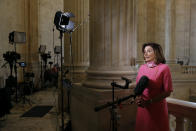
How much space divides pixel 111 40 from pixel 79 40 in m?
2.87

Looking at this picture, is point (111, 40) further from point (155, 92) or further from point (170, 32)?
point (170, 32)

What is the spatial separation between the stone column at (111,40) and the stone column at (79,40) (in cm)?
265

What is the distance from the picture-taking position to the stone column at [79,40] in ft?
19.6

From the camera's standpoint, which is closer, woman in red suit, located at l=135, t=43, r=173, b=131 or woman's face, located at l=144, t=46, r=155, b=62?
woman in red suit, located at l=135, t=43, r=173, b=131

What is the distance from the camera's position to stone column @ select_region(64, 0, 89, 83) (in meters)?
5.96

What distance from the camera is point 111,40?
3.30 meters

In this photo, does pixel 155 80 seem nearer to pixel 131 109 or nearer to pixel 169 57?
pixel 131 109

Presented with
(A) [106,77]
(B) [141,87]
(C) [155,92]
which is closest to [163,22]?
(A) [106,77]

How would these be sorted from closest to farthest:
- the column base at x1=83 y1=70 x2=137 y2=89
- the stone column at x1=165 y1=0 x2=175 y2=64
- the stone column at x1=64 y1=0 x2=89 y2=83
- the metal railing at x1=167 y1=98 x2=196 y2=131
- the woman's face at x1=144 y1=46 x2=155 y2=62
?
the woman's face at x1=144 y1=46 x2=155 y2=62 < the metal railing at x1=167 y1=98 x2=196 y2=131 < the column base at x1=83 y1=70 x2=137 y2=89 < the stone column at x1=64 y1=0 x2=89 y2=83 < the stone column at x1=165 y1=0 x2=175 y2=64

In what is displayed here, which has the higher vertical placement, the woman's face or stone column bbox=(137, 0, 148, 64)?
stone column bbox=(137, 0, 148, 64)

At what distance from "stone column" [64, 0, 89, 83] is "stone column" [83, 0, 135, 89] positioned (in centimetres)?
265

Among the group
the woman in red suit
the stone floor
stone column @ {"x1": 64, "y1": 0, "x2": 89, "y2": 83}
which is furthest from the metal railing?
stone column @ {"x1": 64, "y1": 0, "x2": 89, "y2": 83}

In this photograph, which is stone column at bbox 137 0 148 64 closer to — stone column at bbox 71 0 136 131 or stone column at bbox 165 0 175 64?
stone column at bbox 165 0 175 64

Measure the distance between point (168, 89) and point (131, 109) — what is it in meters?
1.20
